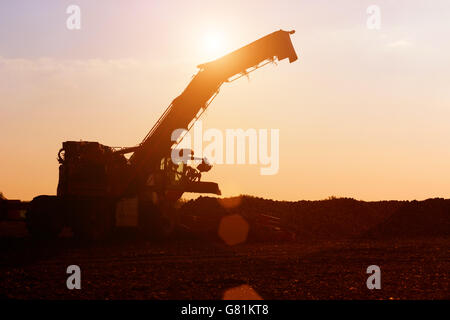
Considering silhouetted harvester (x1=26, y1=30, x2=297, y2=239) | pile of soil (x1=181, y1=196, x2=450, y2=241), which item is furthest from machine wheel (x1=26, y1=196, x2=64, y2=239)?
pile of soil (x1=181, y1=196, x2=450, y2=241)

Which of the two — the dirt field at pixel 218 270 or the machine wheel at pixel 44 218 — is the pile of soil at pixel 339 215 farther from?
the machine wheel at pixel 44 218

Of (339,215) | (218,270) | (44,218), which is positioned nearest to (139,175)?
(44,218)

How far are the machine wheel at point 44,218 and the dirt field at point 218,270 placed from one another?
0.63 metres

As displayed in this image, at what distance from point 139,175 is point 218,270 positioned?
Answer: 11.4 m

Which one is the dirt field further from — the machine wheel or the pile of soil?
the pile of soil

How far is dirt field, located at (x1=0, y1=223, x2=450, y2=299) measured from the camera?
43.1ft

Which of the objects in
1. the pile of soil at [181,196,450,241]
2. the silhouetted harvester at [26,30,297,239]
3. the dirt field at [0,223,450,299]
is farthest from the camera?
the pile of soil at [181,196,450,241]

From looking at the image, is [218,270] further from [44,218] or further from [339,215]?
[339,215]

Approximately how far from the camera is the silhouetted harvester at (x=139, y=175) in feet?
85.2

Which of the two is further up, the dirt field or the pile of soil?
the pile of soil

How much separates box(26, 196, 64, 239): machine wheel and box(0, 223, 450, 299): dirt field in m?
0.63
